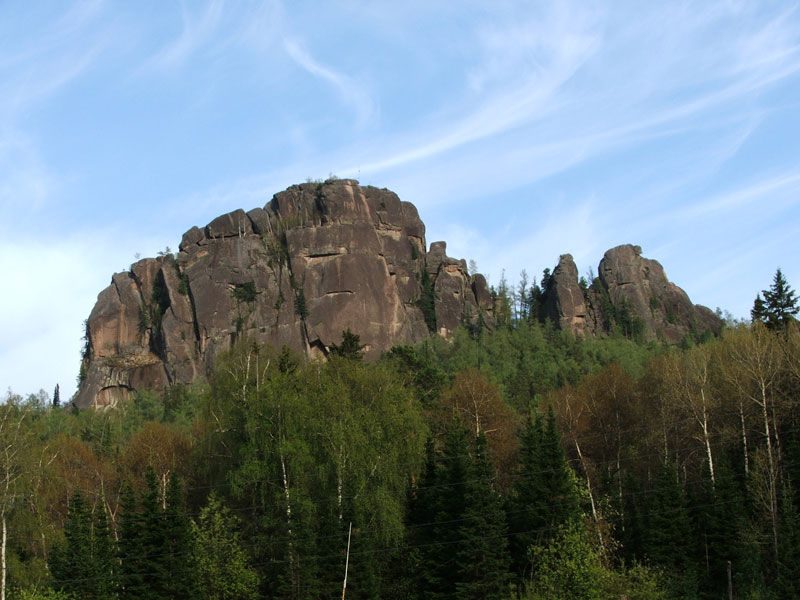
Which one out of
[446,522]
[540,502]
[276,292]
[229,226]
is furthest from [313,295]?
[540,502]

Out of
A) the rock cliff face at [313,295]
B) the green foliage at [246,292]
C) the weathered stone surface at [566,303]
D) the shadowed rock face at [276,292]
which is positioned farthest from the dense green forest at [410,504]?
the weathered stone surface at [566,303]

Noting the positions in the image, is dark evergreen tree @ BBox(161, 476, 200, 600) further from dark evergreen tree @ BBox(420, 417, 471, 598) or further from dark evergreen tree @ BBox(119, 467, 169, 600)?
dark evergreen tree @ BBox(420, 417, 471, 598)

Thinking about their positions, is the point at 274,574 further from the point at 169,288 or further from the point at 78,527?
the point at 169,288

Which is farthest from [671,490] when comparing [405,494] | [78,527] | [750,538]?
[78,527]

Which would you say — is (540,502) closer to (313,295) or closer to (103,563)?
(103,563)

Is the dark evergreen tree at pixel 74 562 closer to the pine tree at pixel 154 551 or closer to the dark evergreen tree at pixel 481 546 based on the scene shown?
the pine tree at pixel 154 551

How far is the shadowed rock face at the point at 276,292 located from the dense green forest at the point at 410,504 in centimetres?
5800

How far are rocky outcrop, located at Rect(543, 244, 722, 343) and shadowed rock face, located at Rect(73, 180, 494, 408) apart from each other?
11.4 m

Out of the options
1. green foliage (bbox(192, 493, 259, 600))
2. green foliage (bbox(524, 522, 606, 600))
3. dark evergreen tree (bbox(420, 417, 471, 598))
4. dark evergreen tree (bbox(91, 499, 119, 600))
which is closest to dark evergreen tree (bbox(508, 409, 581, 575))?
green foliage (bbox(524, 522, 606, 600))

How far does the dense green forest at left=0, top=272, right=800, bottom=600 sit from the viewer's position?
45.2 m

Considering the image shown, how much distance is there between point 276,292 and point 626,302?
48.8 meters

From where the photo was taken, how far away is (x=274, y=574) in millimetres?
46406

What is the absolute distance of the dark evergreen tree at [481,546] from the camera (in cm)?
4469

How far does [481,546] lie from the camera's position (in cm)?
4512
